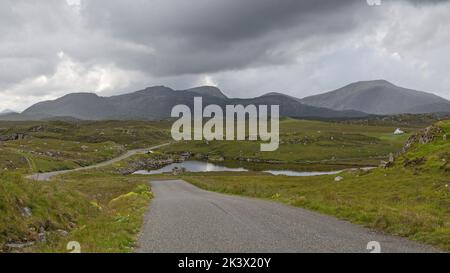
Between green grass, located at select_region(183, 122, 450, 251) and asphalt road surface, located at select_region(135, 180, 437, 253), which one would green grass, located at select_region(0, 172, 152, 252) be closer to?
asphalt road surface, located at select_region(135, 180, 437, 253)

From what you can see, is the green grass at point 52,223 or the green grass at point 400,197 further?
the green grass at point 400,197

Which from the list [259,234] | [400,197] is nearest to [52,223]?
[259,234]

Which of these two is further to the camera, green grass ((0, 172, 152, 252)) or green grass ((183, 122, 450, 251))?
green grass ((183, 122, 450, 251))

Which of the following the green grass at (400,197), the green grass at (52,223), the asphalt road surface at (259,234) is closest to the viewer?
the asphalt road surface at (259,234)

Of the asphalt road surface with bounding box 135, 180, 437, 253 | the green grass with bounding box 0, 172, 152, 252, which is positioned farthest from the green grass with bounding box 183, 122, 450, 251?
the green grass with bounding box 0, 172, 152, 252

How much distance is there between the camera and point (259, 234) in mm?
20000

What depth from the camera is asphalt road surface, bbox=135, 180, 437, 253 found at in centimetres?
1688

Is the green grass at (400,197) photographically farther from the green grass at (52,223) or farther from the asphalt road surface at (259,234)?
the green grass at (52,223)

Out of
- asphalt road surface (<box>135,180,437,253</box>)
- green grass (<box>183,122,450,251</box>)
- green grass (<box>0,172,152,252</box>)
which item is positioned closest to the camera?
asphalt road surface (<box>135,180,437,253</box>)

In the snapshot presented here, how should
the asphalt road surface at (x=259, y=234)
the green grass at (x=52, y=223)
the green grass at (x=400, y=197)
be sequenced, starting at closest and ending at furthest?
1. the asphalt road surface at (x=259, y=234)
2. the green grass at (x=52, y=223)
3. the green grass at (x=400, y=197)

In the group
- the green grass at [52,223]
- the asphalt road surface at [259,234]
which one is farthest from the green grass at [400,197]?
the green grass at [52,223]

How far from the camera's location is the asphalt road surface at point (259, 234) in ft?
55.4

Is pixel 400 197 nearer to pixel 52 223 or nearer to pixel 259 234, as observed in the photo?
pixel 259 234

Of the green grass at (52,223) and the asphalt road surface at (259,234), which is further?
the green grass at (52,223)
